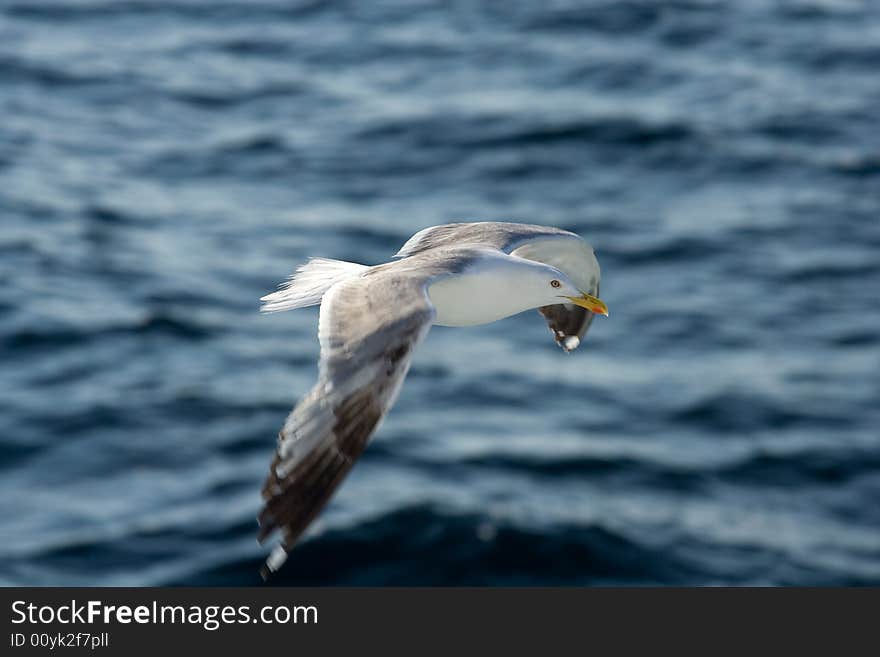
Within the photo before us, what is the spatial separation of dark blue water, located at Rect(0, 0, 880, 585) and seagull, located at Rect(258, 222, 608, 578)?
10.7 metres

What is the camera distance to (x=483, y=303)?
30.3 ft

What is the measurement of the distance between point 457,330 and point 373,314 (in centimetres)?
1894

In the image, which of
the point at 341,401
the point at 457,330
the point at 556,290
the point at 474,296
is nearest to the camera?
the point at 341,401

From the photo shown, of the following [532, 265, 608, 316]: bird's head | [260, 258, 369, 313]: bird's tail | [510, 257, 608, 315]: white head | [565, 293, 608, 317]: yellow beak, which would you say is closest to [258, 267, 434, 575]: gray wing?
[260, 258, 369, 313]: bird's tail

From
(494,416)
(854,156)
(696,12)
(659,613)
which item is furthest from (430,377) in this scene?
(696,12)

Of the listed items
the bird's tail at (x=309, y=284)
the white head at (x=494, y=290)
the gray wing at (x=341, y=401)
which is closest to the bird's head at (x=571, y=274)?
the white head at (x=494, y=290)

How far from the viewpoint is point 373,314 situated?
824 centimetres

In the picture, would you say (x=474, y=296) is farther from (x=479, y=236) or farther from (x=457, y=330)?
(x=457, y=330)

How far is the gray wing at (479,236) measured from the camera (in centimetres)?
1028

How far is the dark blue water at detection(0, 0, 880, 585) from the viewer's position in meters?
22.0

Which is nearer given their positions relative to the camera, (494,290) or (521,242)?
(494,290)

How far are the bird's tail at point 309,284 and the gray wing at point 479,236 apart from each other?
21.3 inches

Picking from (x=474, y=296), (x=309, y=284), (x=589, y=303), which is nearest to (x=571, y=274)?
(x=589, y=303)

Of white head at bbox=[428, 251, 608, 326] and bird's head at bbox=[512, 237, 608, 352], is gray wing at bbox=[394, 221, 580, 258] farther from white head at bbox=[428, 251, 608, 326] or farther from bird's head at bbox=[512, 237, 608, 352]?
white head at bbox=[428, 251, 608, 326]
